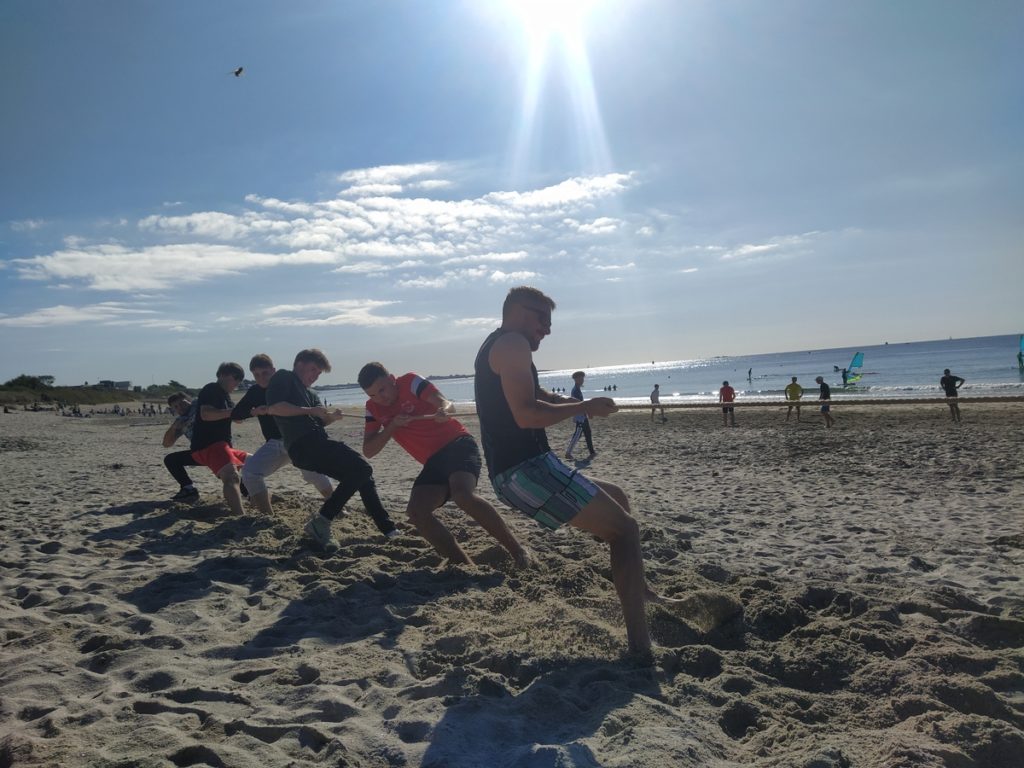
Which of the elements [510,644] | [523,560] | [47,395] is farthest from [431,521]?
[47,395]

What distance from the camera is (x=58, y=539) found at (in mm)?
5527

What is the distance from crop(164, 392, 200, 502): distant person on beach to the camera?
7121mm

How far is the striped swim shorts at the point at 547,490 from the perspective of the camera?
3.14 m

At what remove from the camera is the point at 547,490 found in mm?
3148

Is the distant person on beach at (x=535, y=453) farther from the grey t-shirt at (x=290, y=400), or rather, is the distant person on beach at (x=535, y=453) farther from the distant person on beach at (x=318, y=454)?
the grey t-shirt at (x=290, y=400)

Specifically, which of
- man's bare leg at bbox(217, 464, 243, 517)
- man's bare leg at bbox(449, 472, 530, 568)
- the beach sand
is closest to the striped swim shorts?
the beach sand

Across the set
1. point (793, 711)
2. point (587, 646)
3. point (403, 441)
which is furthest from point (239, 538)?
point (793, 711)

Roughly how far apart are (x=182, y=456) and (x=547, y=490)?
17.9ft

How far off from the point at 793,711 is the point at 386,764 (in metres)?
1.56

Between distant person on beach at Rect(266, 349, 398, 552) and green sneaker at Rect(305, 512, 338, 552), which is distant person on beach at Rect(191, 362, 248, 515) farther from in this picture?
green sneaker at Rect(305, 512, 338, 552)

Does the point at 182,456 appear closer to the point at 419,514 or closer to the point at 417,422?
the point at 417,422

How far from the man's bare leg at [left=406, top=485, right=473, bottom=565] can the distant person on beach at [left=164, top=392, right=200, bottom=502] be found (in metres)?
3.42

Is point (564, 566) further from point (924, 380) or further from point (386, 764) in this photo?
point (924, 380)

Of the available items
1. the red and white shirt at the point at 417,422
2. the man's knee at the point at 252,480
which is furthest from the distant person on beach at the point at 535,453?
the man's knee at the point at 252,480
